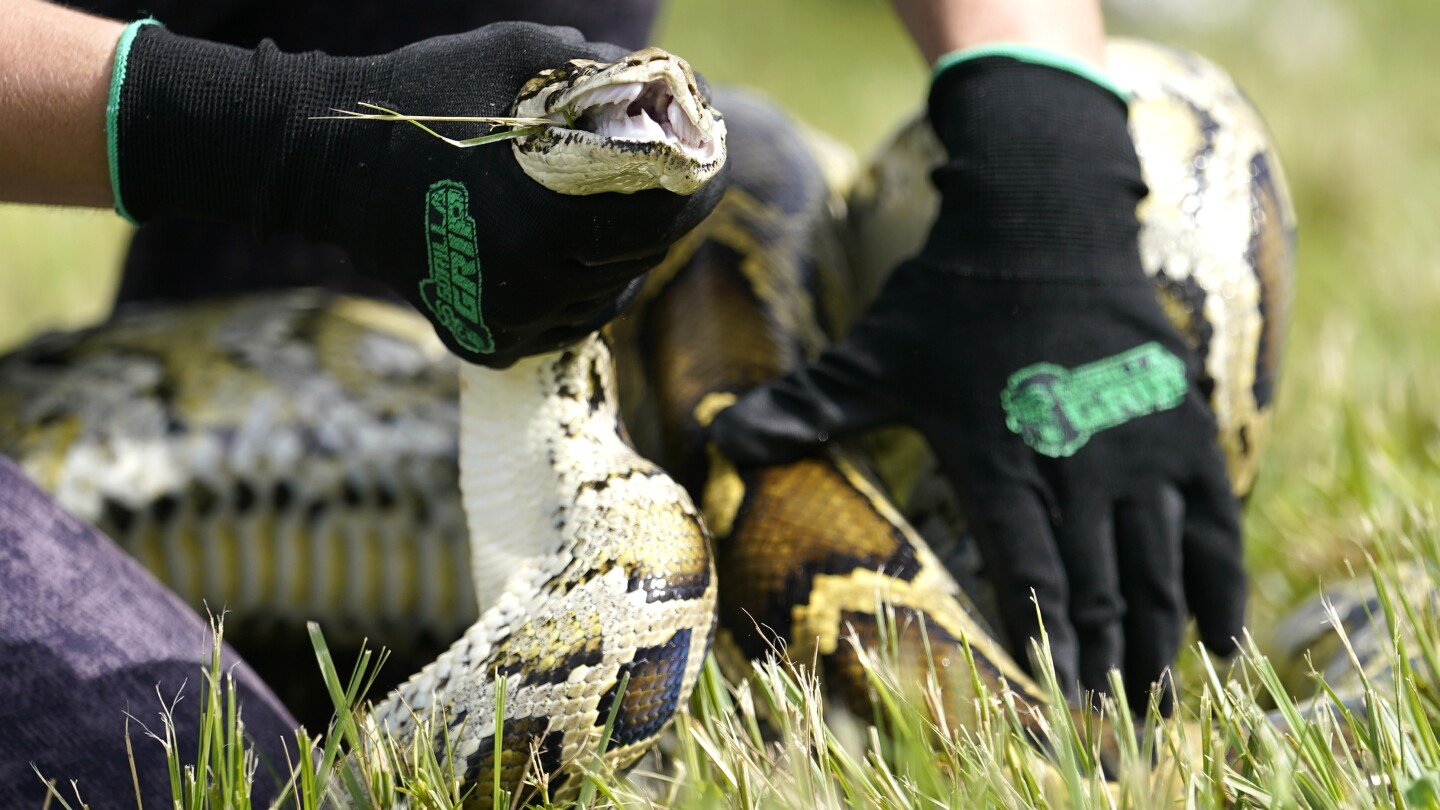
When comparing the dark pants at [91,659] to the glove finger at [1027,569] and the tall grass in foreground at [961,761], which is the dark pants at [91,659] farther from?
the glove finger at [1027,569]

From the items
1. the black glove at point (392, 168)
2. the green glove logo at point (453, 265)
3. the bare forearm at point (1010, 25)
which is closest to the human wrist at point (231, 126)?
the black glove at point (392, 168)

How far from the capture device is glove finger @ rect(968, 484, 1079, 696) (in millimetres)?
2389

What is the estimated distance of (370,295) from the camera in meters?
3.51

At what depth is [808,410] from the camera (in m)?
2.54

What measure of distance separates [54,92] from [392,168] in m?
0.53

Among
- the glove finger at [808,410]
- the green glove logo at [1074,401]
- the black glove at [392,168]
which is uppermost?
the black glove at [392,168]

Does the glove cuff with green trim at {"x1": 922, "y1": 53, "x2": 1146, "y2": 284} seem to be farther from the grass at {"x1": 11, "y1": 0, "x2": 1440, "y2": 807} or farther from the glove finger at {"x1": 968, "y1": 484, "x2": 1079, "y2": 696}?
the grass at {"x1": 11, "y1": 0, "x2": 1440, "y2": 807}

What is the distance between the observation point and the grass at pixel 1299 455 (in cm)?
167

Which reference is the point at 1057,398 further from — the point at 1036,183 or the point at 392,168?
the point at 392,168

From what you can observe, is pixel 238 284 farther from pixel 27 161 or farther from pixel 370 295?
pixel 27 161

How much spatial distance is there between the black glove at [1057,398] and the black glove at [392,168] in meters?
0.74

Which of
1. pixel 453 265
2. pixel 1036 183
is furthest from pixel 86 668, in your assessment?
pixel 1036 183

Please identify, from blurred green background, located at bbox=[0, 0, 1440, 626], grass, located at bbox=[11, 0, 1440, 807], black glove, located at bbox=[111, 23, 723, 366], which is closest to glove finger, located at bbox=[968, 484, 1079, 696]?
grass, located at bbox=[11, 0, 1440, 807]

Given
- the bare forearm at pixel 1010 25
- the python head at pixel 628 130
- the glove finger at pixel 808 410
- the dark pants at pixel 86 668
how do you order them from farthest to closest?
the bare forearm at pixel 1010 25
the glove finger at pixel 808 410
the dark pants at pixel 86 668
the python head at pixel 628 130
